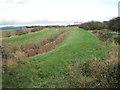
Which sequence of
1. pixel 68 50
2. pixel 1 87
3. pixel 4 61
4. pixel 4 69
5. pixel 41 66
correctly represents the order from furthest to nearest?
pixel 68 50, pixel 41 66, pixel 4 61, pixel 4 69, pixel 1 87

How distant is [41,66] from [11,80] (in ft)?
8.04

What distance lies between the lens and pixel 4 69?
9.29m

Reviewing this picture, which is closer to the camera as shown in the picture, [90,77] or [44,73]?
[90,77]

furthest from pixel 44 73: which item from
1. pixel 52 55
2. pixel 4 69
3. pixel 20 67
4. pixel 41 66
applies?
pixel 52 55

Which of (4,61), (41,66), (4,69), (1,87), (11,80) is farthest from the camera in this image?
(41,66)

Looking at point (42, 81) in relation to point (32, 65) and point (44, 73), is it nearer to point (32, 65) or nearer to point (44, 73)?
point (44, 73)

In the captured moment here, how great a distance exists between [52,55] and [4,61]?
4.07 m

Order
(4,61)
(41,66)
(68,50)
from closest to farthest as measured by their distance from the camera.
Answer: (4,61) → (41,66) → (68,50)

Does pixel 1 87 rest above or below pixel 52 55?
below

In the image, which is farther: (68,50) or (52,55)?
(68,50)

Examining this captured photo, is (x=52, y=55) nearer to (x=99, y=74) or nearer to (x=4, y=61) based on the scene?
(x=4, y=61)

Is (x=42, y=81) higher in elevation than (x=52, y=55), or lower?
lower

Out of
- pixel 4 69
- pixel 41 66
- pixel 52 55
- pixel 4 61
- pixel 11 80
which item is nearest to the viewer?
pixel 11 80

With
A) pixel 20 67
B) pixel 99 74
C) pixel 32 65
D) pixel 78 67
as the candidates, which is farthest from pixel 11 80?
pixel 99 74
